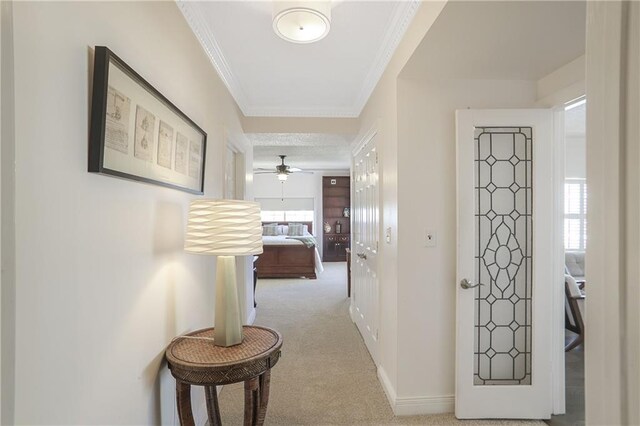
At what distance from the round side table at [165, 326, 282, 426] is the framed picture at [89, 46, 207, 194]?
29.9 inches

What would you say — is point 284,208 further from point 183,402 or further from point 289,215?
point 183,402

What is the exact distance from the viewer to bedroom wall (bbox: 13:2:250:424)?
0.74m

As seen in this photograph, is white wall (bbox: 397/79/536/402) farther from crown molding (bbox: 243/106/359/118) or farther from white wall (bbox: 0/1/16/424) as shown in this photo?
white wall (bbox: 0/1/16/424)

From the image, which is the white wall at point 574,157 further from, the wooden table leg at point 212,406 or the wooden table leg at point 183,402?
the wooden table leg at point 183,402

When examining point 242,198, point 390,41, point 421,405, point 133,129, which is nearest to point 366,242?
point 242,198

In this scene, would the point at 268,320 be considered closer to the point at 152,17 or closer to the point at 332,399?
the point at 332,399

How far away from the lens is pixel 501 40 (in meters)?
1.69

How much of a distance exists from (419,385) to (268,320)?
90.2 inches

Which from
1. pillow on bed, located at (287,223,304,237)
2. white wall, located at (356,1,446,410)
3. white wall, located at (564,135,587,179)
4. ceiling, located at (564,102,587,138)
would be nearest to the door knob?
white wall, located at (356,1,446,410)

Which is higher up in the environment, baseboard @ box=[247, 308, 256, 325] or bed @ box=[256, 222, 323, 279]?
bed @ box=[256, 222, 323, 279]

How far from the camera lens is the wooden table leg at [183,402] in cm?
139

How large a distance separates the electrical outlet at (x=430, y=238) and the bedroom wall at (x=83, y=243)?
1.55 metres

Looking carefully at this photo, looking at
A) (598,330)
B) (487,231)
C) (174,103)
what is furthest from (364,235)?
(598,330)

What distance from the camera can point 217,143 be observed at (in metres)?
2.39
